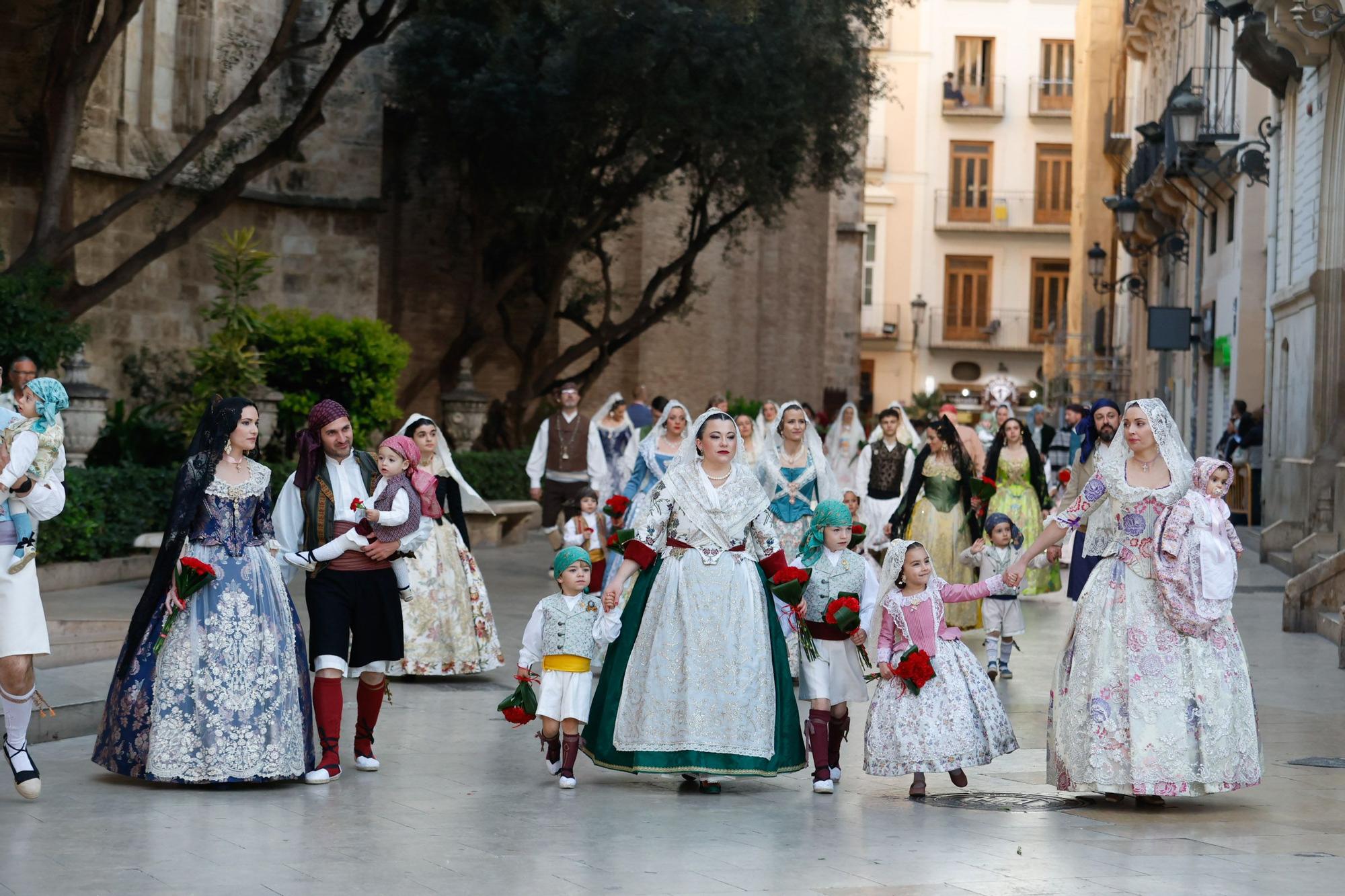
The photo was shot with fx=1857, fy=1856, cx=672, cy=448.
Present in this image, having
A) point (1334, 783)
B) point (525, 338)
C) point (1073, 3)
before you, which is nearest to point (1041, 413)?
point (525, 338)

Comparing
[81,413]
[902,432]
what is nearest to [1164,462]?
[902,432]

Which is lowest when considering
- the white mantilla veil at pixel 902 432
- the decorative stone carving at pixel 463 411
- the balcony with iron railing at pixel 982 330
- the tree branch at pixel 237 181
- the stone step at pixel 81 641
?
the stone step at pixel 81 641

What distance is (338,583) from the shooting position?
8.45 metres

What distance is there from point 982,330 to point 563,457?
44302 mm

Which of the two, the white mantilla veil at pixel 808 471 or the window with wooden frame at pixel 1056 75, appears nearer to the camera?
the white mantilla veil at pixel 808 471

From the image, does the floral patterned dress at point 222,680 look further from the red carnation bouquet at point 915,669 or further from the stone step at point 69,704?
the red carnation bouquet at point 915,669

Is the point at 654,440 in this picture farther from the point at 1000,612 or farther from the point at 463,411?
the point at 463,411

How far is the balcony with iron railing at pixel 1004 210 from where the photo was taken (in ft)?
196

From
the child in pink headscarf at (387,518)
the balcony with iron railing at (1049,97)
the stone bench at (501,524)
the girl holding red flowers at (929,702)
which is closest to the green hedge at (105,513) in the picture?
the stone bench at (501,524)

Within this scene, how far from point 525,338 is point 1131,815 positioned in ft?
79.5

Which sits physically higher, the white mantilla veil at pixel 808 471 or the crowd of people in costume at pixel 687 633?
the white mantilla veil at pixel 808 471

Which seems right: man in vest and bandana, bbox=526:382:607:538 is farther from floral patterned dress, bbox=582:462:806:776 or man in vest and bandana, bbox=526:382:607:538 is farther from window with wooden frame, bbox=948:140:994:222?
window with wooden frame, bbox=948:140:994:222

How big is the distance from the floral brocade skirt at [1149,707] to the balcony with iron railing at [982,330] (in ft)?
170

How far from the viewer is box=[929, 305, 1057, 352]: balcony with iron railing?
59281mm
